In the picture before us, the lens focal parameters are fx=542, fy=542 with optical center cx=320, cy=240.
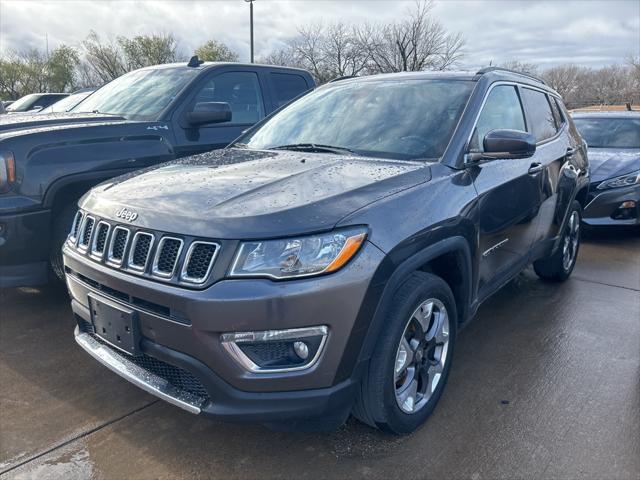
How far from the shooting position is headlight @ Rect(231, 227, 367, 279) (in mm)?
2115

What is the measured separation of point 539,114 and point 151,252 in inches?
131

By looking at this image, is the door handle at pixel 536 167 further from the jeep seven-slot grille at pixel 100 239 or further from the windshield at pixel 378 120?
the jeep seven-slot grille at pixel 100 239

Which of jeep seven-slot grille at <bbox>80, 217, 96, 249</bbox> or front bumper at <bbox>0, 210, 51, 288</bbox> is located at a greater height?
jeep seven-slot grille at <bbox>80, 217, 96, 249</bbox>

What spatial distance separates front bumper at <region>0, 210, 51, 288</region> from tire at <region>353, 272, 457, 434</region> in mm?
2564

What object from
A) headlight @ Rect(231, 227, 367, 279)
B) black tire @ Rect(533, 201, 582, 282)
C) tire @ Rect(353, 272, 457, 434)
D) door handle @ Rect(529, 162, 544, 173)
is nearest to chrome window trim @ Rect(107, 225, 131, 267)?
headlight @ Rect(231, 227, 367, 279)

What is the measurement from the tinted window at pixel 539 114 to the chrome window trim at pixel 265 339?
273cm

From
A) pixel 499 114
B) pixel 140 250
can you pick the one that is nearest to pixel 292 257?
pixel 140 250

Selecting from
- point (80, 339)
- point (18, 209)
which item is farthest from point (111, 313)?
point (18, 209)

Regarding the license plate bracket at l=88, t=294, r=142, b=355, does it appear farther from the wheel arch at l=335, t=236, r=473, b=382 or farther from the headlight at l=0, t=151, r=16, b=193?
the headlight at l=0, t=151, r=16, b=193

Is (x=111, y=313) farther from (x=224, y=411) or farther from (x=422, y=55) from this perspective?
(x=422, y=55)

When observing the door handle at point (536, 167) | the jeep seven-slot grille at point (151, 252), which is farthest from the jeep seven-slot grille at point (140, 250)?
the door handle at point (536, 167)

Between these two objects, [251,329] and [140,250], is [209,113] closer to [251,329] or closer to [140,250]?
[140,250]

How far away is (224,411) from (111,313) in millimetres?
705

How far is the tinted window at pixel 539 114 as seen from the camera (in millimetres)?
4094
